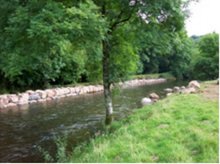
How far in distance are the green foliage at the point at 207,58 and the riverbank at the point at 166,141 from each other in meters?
31.5

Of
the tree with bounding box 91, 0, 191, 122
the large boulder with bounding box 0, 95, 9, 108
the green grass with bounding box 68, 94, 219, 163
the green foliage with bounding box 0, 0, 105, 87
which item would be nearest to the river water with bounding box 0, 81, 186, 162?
the tree with bounding box 91, 0, 191, 122

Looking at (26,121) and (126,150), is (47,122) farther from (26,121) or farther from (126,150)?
(126,150)

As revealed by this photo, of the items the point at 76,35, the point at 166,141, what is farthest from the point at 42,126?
the point at 166,141

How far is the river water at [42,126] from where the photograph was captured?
10648mm

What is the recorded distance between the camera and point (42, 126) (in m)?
14.4

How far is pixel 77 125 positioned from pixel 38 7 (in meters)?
5.94

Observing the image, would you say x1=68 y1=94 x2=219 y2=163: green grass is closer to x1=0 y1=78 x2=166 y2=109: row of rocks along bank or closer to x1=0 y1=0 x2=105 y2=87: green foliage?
x1=0 y1=0 x2=105 y2=87: green foliage

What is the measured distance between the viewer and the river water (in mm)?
10648

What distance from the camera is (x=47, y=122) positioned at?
50.5 feet

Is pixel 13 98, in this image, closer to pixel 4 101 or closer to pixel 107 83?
pixel 4 101

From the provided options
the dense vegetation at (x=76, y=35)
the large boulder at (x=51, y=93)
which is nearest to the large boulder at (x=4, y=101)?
the large boulder at (x=51, y=93)

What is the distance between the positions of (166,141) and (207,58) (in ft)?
116

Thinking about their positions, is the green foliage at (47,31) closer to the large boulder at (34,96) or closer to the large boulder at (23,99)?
the large boulder at (23,99)

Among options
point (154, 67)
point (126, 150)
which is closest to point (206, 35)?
point (154, 67)
